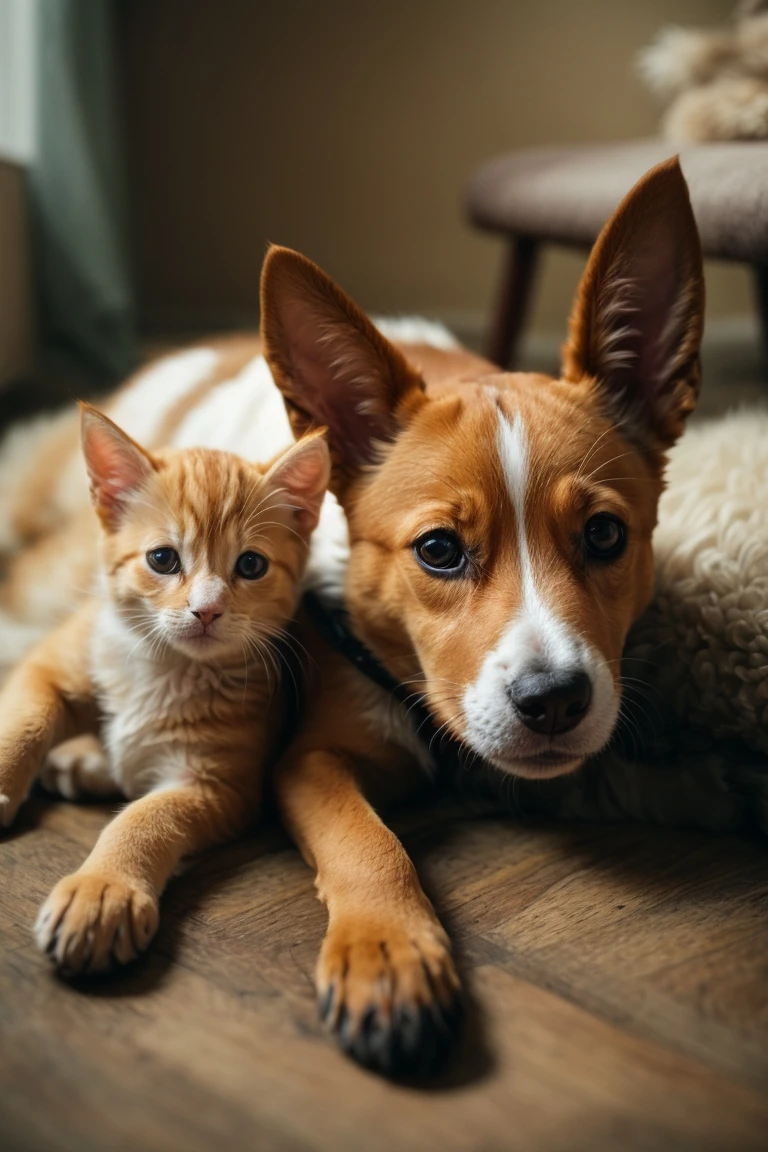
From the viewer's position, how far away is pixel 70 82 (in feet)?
11.4

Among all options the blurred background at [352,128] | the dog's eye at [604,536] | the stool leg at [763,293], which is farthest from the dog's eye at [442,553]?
the blurred background at [352,128]

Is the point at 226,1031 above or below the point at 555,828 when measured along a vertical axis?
above

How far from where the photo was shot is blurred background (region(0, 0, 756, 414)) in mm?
4777

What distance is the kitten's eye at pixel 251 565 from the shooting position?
5.00 ft

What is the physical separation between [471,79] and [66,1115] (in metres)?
4.94

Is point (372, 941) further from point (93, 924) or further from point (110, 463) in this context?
point (110, 463)

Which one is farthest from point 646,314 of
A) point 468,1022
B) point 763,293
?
point 763,293

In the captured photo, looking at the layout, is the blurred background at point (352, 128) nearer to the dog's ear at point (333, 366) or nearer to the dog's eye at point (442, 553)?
the dog's ear at point (333, 366)

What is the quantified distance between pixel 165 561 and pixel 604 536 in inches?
25.2

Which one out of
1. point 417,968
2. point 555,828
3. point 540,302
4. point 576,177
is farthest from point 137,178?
A: point 417,968

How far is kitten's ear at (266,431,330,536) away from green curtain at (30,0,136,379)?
2421 mm

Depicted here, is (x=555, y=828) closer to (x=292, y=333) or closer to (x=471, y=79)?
(x=292, y=333)

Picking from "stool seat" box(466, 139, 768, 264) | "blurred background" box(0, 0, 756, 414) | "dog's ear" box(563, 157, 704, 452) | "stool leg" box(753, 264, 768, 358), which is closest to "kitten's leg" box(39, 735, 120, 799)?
"dog's ear" box(563, 157, 704, 452)

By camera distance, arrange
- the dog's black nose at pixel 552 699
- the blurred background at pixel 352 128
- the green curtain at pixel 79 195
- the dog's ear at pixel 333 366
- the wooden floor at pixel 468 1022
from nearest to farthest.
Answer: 1. the wooden floor at pixel 468 1022
2. the dog's black nose at pixel 552 699
3. the dog's ear at pixel 333 366
4. the green curtain at pixel 79 195
5. the blurred background at pixel 352 128
